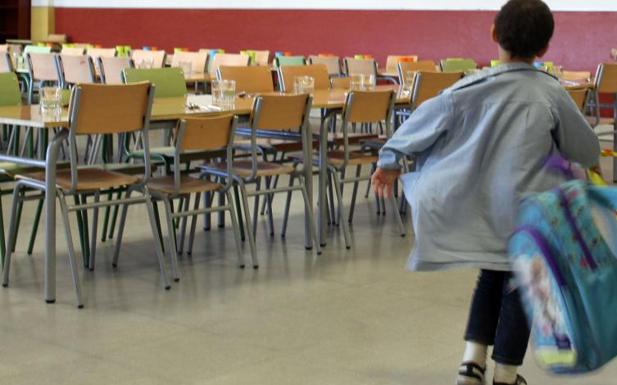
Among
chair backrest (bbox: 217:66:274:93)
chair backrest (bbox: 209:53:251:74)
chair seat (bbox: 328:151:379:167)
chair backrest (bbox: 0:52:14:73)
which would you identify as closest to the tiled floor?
chair seat (bbox: 328:151:379:167)

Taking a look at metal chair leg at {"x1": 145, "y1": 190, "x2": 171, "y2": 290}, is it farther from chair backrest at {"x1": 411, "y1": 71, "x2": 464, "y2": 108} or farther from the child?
chair backrest at {"x1": 411, "y1": 71, "x2": 464, "y2": 108}

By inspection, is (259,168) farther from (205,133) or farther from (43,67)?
(43,67)

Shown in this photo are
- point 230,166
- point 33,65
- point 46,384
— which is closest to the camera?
point 46,384

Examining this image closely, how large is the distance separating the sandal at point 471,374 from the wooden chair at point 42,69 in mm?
5904

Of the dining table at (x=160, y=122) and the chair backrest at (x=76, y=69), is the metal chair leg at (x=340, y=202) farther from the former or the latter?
the chair backrest at (x=76, y=69)

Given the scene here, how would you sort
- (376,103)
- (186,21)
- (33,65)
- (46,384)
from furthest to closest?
(186,21), (33,65), (376,103), (46,384)

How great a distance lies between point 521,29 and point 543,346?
0.93 m

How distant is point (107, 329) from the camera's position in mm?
4121

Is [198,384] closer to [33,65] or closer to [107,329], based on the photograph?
[107,329]

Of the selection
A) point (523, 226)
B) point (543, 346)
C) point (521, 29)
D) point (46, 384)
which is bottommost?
point (46, 384)

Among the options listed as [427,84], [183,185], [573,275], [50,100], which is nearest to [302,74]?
[427,84]

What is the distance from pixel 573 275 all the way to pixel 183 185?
2.70 meters

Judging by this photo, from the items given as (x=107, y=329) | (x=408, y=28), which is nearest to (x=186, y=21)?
(x=408, y=28)

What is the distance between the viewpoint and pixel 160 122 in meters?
4.96
